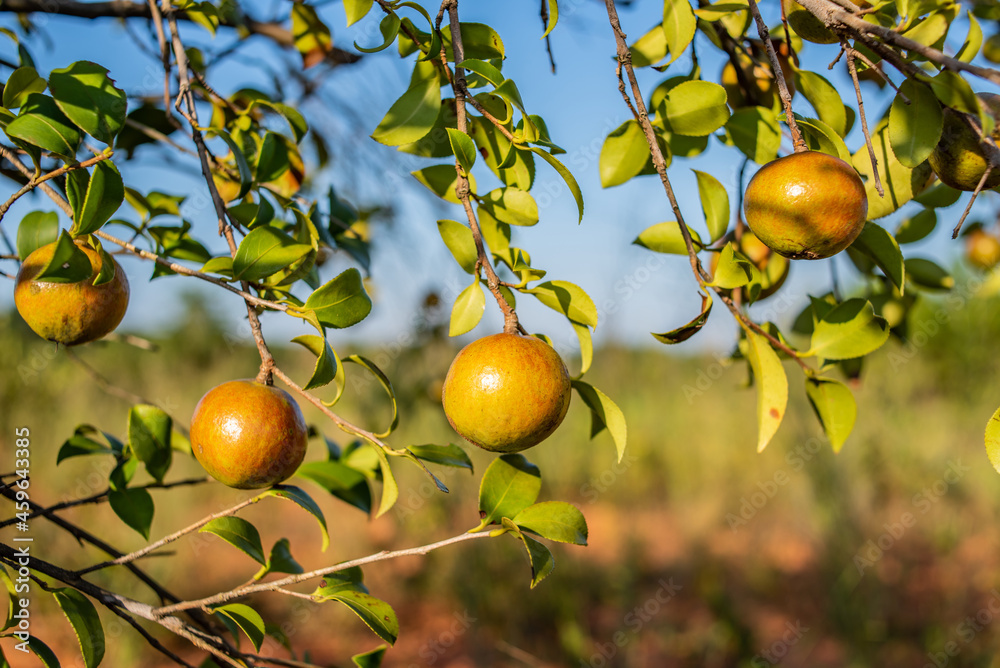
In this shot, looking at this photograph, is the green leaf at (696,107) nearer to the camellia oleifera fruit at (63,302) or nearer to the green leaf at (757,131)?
the green leaf at (757,131)

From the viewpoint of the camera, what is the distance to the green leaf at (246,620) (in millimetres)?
538

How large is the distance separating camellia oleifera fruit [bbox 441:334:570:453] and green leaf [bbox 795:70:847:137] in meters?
0.33

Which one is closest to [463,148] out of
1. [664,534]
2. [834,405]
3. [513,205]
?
[513,205]

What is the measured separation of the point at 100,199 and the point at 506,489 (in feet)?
1.25

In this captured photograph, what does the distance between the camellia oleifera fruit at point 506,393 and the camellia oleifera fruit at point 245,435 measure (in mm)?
137

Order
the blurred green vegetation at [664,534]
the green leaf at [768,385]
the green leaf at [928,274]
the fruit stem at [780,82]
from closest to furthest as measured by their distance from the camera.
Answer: the fruit stem at [780,82] → the green leaf at [768,385] → the green leaf at [928,274] → the blurred green vegetation at [664,534]

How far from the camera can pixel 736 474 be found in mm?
4270

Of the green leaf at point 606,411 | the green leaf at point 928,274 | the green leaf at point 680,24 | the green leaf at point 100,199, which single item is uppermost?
the green leaf at point 680,24

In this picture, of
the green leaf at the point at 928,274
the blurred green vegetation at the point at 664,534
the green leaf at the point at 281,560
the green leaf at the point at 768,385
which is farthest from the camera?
the blurred green vegetation at the point at 664,534

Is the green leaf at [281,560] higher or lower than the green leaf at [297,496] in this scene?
lower

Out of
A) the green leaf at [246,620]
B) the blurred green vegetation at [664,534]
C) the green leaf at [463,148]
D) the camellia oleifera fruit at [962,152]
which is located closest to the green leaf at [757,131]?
the camellia oleifera fruit at [962,152]

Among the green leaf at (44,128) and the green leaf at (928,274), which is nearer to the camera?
the green leaf at (44,128)

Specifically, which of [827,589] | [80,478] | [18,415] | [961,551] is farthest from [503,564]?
[18,415]

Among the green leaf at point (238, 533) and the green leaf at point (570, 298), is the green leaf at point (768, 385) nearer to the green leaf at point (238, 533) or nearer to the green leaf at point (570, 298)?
the green leaf at point (570, 298)
